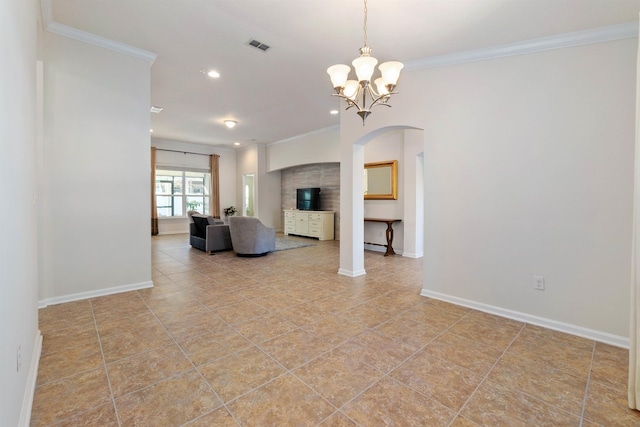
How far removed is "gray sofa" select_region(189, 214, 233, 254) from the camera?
6219 mm

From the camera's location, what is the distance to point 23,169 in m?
1.70

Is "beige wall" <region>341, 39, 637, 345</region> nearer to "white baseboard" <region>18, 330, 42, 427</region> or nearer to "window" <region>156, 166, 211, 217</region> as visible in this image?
"white baseboard" <region>18, 330, 42, 427</region>

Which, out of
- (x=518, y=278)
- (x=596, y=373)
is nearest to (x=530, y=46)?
(x=518, y=278)

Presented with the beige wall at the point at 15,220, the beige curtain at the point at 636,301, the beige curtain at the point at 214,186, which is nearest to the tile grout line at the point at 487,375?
the beige curtain at the point at 636,301

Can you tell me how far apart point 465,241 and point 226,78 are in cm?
397

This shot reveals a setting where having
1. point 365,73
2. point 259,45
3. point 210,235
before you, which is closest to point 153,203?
point 210,235

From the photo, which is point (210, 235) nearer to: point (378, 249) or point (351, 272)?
point (351, 272)

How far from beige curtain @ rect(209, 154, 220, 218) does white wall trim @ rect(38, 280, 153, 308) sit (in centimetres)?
636

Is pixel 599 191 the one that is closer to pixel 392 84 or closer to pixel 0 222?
pixel 392 84

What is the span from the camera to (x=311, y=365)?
2.10 meters

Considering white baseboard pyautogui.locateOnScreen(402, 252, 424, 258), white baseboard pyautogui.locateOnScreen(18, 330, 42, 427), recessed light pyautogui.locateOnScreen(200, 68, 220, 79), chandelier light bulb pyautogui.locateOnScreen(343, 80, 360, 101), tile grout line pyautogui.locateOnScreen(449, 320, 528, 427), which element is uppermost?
recessed light pyautogui.locateOnScreen(200, 68, 220, 79)

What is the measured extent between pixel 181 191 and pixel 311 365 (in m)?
9.04

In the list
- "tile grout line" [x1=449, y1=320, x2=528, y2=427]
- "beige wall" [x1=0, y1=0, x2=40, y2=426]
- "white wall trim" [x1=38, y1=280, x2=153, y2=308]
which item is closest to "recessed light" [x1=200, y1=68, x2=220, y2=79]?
"beige wall" [x1=0, y1=0, x2=40, y2=426]

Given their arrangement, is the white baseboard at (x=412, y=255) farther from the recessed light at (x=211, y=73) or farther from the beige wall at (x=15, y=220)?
the beige wall at (x=15, y=220)
